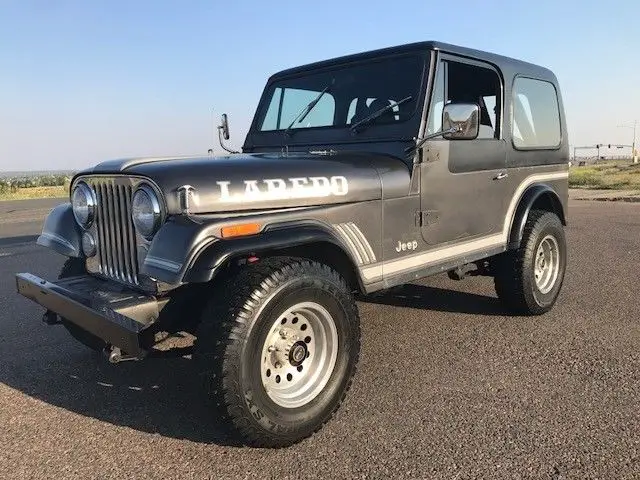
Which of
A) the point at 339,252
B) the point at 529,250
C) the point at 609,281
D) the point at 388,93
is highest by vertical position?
the point at 388,93

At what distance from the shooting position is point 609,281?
6195 millimetres

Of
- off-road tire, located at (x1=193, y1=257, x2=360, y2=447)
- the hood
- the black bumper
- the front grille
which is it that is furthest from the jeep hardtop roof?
the black bumper

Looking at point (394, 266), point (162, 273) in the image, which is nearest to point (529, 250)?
point (394, 266)

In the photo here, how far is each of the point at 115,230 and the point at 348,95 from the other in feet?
6.69

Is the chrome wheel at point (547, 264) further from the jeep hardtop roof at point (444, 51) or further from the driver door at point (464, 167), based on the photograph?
the jeep hardtop roof at point (444, 51)

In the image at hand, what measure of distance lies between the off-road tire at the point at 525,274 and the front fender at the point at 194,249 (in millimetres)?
2629

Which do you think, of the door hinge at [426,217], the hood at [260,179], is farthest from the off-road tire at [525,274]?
the hood at [260,179]

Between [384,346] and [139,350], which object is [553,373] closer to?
[384,346]

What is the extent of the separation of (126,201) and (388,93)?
2011 millimetres

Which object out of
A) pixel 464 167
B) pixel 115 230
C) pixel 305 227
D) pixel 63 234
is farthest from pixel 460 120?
pixel 63 234

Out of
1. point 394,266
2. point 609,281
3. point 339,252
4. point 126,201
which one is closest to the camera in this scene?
point 126,201

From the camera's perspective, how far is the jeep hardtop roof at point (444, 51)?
13.0 feet

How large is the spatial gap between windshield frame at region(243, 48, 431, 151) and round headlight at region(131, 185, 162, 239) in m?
1.71

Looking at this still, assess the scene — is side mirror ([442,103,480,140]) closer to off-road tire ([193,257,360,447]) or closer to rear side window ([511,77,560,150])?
rear side window ([511,77,560,150])
